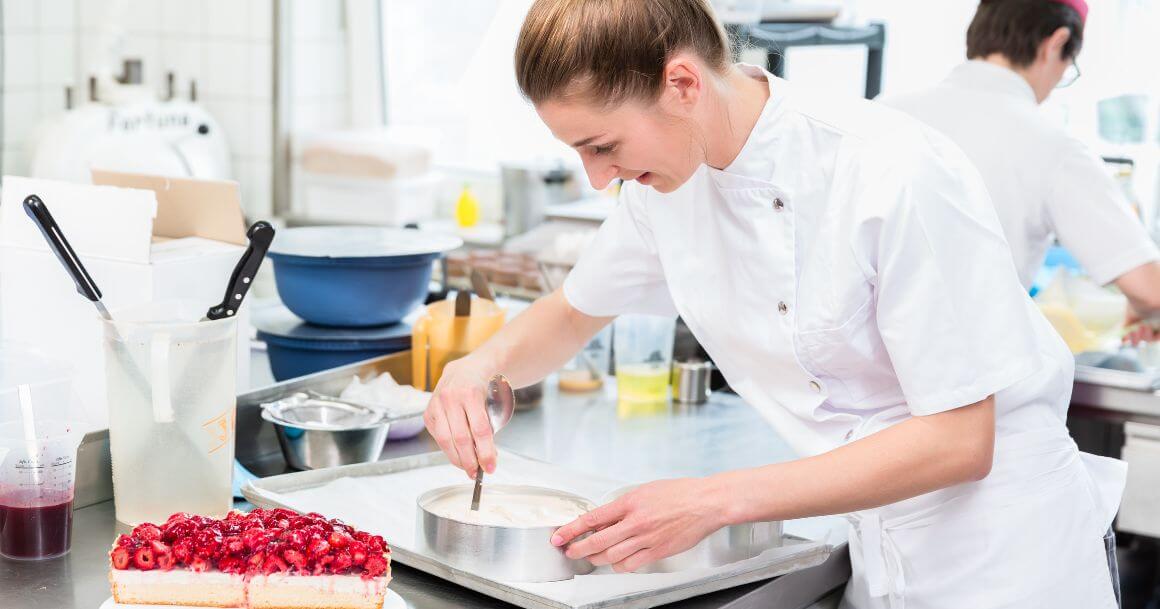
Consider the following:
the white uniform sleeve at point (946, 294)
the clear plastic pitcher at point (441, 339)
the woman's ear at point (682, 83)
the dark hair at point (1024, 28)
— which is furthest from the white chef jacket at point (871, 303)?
the dark hair at point (1024, 28)

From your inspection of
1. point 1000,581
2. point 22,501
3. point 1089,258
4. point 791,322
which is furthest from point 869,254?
point 1089,258

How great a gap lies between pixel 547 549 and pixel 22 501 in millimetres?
637

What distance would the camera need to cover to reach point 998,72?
8.37ft

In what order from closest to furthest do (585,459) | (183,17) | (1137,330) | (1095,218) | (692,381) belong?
(585,459) < (692,381) < (1095,218) < (1137,330) < (183,17)

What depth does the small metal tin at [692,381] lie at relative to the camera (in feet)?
7.29

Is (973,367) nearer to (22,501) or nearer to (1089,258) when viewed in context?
(22,501)

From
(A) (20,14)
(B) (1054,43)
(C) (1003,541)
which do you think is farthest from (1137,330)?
(A) (20,14)

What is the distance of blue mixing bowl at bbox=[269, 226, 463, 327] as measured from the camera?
6.93ft

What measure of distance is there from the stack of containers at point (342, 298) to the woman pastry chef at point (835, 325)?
0.54 m

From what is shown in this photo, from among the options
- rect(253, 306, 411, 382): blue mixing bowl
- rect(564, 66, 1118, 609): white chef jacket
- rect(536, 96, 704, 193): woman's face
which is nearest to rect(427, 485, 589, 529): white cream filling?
rect(564, 66, 1118, 609): white chef jacket

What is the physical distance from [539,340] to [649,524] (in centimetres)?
52

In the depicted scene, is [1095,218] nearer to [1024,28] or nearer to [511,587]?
[1024,28]

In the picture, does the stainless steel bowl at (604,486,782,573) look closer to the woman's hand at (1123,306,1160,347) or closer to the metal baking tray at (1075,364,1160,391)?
the metal baking tray at (1075,364,1160,391)

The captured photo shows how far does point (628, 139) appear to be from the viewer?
1.33 m
